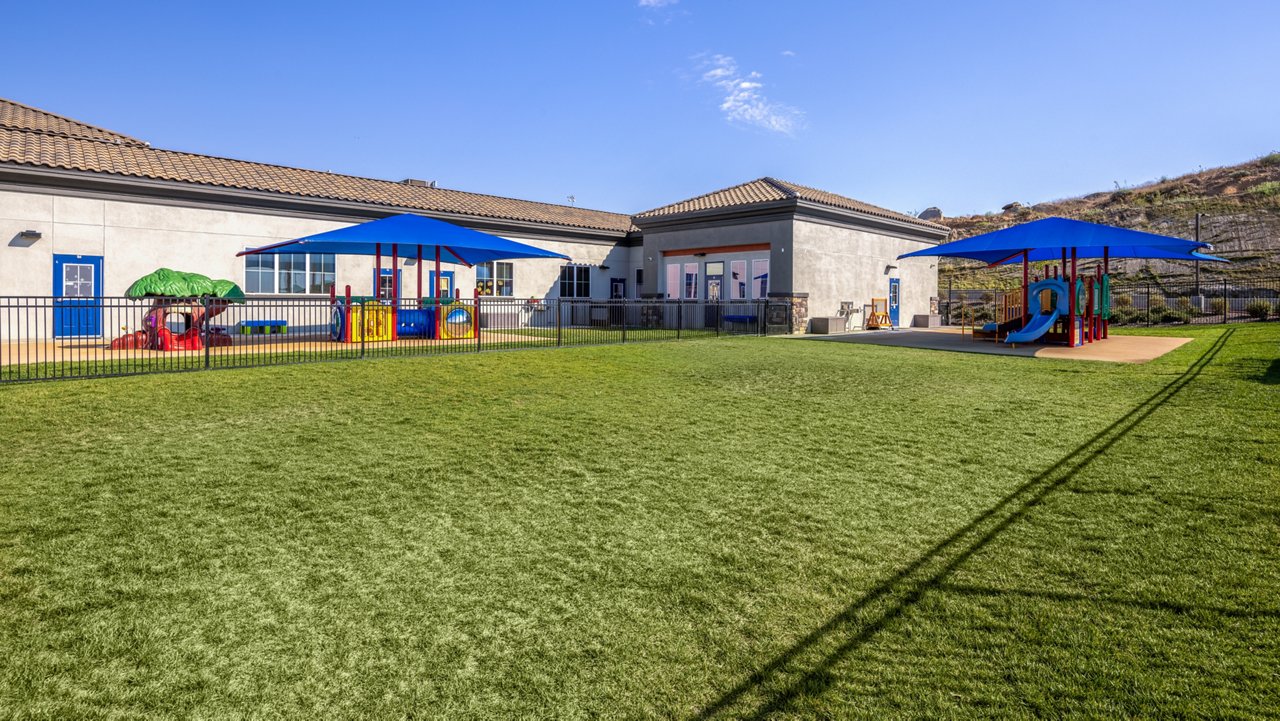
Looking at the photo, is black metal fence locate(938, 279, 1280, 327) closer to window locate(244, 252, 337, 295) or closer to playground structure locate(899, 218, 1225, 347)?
playground structure locate(899, 218, 1225, 347)

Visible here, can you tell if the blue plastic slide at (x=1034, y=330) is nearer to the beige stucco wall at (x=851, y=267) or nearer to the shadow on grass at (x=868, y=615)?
the beige stucco wall at (x=851, y=267)

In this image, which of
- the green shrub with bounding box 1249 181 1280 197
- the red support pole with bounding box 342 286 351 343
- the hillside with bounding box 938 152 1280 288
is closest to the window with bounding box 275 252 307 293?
the red support pole with bounding box 342 286 351 343

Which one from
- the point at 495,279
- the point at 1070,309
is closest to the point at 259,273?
the point at 495,279

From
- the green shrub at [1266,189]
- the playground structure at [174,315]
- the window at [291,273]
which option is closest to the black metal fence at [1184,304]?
the green shrub at [1266,189]

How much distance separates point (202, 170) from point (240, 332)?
5.03 metres

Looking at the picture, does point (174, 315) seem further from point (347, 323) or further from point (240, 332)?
point (347, 323)

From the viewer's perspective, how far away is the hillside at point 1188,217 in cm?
3666

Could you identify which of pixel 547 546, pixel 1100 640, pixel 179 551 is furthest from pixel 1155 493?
pixel 179 551

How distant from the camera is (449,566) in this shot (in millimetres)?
3771

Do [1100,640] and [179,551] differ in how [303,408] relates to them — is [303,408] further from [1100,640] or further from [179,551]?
[1100,640]

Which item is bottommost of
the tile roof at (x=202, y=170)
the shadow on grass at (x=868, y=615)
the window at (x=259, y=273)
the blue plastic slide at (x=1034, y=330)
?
the shadow on grass at (x=868, y=615)

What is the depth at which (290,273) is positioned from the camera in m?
20.0

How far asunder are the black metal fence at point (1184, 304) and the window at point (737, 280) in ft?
22.9

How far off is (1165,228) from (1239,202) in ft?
17.4
